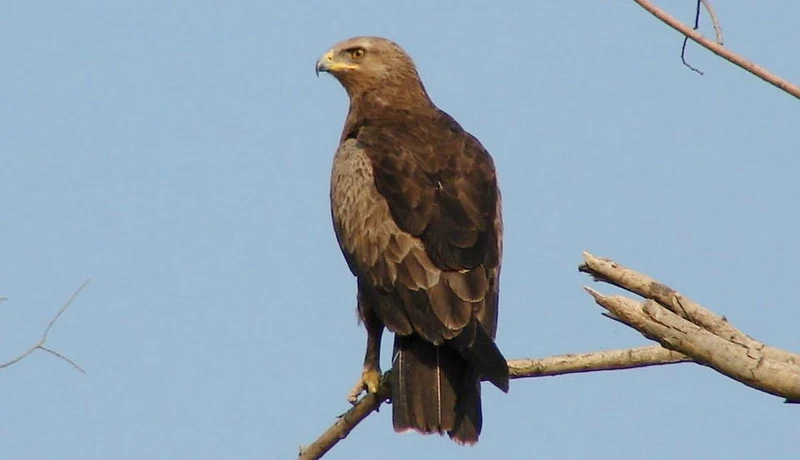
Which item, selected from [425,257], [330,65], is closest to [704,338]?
[425,257]

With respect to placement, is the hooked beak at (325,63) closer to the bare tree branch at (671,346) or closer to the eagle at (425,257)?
the eagle at (425,257)

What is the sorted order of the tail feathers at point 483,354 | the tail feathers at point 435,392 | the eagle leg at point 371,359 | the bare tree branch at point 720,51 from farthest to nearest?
the eagle leg at point 371,359
the tail feathers at point 435,392
the tail feathers at point 483,354
the bare tree branch at point 720,51

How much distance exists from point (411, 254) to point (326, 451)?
131 cm

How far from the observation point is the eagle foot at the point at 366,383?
783cm

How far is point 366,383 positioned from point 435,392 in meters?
0.85

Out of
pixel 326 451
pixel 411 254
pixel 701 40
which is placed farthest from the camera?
pixel 411 254

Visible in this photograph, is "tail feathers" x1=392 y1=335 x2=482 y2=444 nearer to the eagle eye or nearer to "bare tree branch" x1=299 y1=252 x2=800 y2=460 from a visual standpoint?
"bare tree branch" x1=299 y1=252 x2=800 y2=460

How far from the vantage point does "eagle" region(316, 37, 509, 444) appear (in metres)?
7.13

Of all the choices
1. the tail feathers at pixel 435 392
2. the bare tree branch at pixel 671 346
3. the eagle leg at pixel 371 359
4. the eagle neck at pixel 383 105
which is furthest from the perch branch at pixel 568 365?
the eagle neck at pixel 383 105

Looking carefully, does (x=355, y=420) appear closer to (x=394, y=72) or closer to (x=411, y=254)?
(x=411, y=254)

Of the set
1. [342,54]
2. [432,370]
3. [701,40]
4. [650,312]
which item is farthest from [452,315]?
[342,54]

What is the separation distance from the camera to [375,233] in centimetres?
788

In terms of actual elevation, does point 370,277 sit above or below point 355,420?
above

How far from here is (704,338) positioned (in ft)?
16.7
